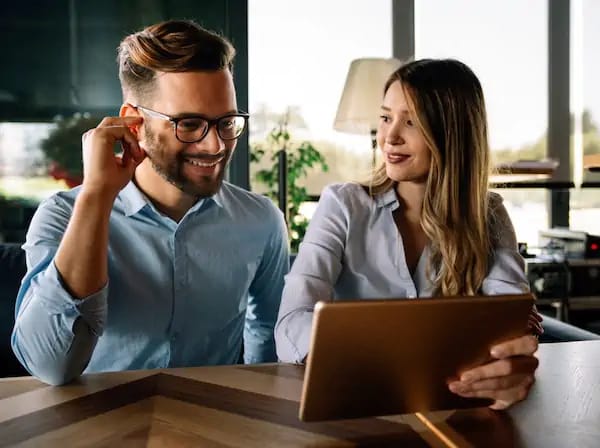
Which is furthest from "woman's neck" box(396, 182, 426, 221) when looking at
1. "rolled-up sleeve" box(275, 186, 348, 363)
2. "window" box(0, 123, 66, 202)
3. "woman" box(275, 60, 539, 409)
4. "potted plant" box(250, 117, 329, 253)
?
"window" box(0, 123, 66, 202)

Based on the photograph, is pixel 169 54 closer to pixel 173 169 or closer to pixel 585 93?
pixel 173 169

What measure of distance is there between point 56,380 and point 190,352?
455 millimetres

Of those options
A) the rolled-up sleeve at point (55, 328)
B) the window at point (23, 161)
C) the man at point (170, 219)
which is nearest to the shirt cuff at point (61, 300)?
the rolled-up sleeve at point (55, 328)

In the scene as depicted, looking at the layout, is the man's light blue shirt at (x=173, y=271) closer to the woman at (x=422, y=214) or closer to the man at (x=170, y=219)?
the man at (x=170, y=219)

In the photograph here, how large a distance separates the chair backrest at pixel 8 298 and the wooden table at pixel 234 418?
0.78 m

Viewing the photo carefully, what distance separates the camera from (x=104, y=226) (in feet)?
3.94

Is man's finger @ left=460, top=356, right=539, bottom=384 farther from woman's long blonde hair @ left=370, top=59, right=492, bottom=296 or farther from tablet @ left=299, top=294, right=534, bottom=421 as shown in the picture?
woman's long blonde hair @ left=370, top=59, right=492, bottom=296

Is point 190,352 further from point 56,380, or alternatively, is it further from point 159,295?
point 56,380

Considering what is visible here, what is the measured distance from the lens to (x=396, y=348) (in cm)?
82

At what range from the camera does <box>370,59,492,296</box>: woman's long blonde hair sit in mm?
1482

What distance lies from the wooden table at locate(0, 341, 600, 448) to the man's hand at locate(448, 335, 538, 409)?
32 millimetres

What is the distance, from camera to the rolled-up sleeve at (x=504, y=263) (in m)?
1.44

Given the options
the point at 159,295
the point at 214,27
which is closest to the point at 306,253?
the point at 159,295

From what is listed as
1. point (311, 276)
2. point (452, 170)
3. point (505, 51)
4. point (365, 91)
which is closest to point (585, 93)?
point (505, 51)
